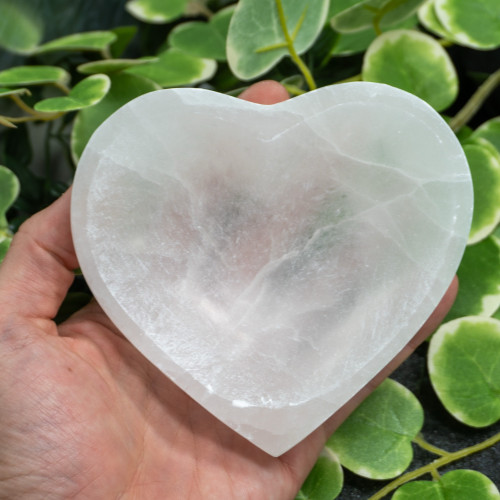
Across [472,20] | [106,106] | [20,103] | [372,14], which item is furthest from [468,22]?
[20,103]

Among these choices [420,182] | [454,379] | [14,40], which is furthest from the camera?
[14,40]

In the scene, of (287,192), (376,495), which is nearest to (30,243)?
(287,192)

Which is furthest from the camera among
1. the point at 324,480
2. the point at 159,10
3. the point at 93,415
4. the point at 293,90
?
the point at 159,10

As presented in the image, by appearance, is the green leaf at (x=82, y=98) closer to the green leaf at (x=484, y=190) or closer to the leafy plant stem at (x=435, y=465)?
the green leaf at (x=484, y=190)

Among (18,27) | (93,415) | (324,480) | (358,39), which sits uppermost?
(358,39)

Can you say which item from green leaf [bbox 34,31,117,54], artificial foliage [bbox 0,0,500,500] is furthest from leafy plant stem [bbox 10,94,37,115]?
green leaf [bbox 34,31,117,54]

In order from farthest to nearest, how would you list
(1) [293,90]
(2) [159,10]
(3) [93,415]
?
(2) [159,10] < (1) [293,90] < (3) [93,415]

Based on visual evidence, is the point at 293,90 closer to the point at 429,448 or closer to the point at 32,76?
the point at 32,76

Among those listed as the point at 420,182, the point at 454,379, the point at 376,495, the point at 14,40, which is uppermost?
the point at 420,182

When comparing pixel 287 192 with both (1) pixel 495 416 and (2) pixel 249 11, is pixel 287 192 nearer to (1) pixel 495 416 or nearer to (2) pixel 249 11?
(2) pixel 249 11
